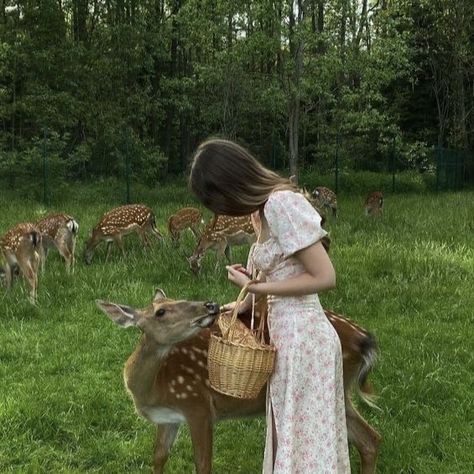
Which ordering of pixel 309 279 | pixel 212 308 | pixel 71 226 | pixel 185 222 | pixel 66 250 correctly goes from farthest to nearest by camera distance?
pixel 185 222 < pixel 71 226 < pixel 66 250 < pixel 212 308 < pixel 309 279

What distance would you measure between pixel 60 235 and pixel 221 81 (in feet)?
30.3

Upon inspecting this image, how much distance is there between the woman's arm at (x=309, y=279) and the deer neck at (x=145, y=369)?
928 millimetres

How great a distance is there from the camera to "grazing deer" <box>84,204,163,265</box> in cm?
1088

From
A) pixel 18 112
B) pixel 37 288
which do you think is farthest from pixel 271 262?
pixel 18 112

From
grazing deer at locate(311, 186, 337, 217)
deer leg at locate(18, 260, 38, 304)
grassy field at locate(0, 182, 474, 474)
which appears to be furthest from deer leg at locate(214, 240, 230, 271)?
grazing deer at locate(311, 186, 337, 217)

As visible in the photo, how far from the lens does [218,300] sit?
24.5 ft

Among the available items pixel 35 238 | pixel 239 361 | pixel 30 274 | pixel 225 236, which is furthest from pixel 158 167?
pixel 239 361

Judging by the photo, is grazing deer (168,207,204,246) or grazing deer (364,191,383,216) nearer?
grazing deer (168,207,204,246)

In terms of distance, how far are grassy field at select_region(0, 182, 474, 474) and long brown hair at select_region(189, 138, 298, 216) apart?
1.88 m

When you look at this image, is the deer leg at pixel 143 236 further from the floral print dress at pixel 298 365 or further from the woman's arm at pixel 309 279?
the woman's arm at pixel 309 279

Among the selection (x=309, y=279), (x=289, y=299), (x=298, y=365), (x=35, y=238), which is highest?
(x=309, y=279)

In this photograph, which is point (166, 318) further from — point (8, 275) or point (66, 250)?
point (66, 250)

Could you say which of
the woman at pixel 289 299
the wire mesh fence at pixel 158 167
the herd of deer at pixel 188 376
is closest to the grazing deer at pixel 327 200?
the wire mesh fence at pixel 158 167

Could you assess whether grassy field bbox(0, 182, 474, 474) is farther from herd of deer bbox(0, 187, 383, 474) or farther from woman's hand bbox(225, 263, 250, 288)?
woman's hand bbox(225, 263, 250, 288)
